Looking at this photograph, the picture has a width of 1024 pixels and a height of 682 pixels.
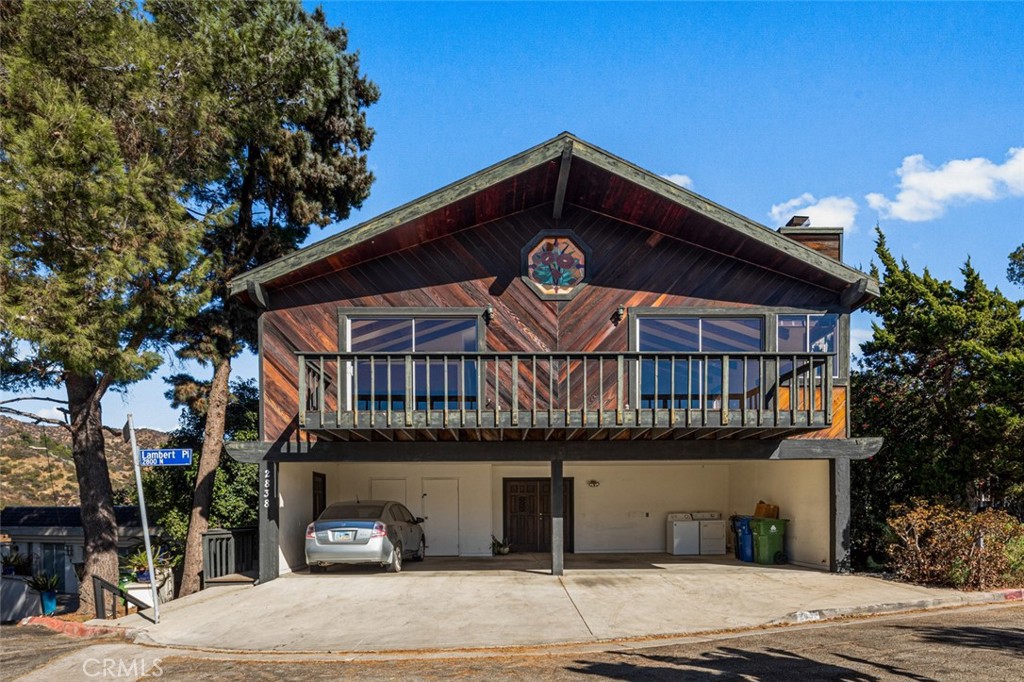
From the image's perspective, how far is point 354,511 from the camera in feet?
47.4

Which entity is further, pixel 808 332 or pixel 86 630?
pixel 808 332

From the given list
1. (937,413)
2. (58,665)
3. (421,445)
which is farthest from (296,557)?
(937,413)

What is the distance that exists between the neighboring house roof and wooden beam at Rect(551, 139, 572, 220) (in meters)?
13.2

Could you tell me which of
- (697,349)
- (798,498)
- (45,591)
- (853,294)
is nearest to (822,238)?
(853,294)

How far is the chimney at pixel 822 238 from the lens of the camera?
A: 15.5 metres

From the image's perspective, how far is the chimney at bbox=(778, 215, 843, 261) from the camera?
15.5 meters

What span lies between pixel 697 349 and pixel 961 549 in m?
5.38

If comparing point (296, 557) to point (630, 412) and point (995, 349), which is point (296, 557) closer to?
point (630, 412)

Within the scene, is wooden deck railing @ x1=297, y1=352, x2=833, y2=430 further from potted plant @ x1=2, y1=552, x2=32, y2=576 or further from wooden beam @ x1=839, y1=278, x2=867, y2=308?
potted plant @ x1=2, y1=552, x2=32, y2=576

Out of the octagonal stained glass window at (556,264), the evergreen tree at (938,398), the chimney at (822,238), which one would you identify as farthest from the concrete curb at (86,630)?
the chimney at (822,238)

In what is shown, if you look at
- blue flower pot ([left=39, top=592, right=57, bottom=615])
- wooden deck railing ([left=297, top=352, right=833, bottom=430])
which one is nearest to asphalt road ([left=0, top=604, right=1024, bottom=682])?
wooden deck railing ([left=297, top=352, right=833, bottom=430])

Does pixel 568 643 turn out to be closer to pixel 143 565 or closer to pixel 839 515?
pixel 839 515

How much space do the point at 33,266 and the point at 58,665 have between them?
6.65m

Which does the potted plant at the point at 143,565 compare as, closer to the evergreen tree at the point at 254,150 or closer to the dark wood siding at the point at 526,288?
the evergreen tree at the point at 254,150
